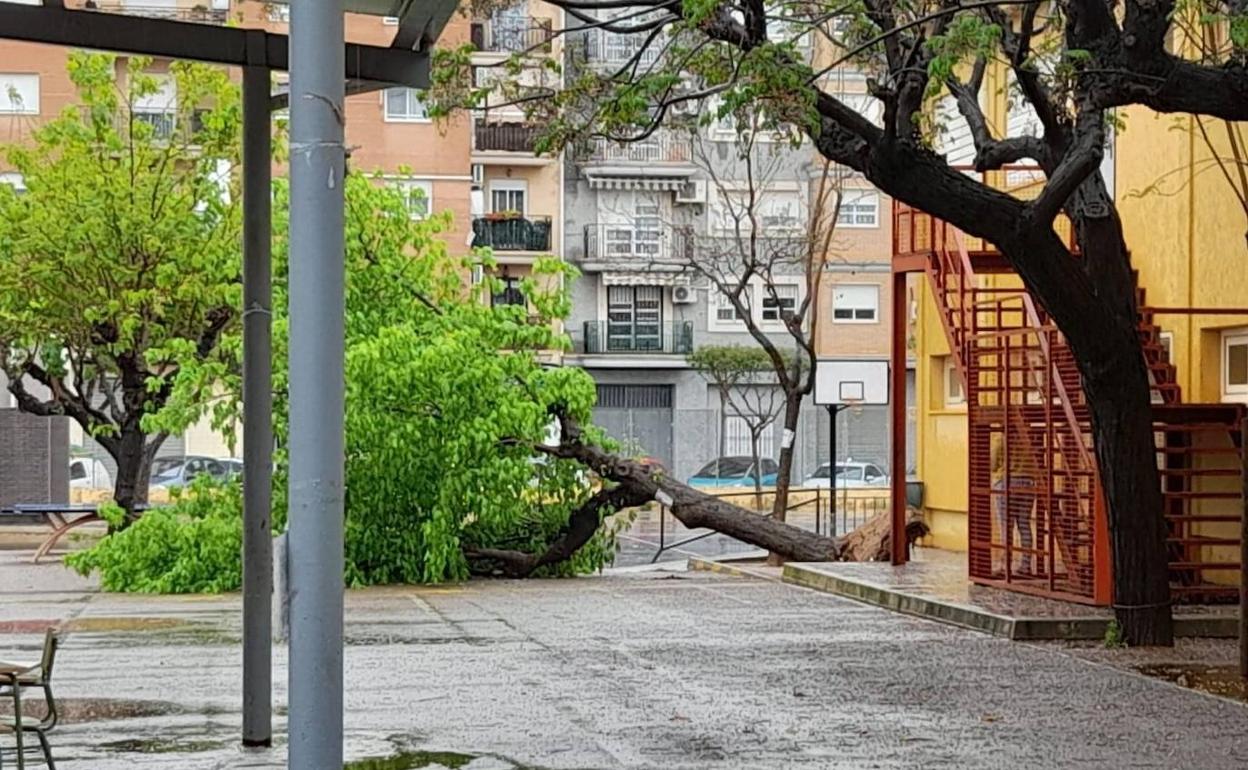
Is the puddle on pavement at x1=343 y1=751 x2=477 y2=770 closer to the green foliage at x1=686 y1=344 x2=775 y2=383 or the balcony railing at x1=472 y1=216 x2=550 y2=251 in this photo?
the green foliage at x1=686 y1=344 x2=775 y2=383

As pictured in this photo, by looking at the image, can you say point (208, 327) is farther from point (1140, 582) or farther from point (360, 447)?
point (1140, 582)

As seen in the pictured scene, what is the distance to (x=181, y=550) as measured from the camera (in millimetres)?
24312

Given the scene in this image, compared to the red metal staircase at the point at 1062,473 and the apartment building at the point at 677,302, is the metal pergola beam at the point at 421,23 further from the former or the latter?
the apartment building at the point at 677,302

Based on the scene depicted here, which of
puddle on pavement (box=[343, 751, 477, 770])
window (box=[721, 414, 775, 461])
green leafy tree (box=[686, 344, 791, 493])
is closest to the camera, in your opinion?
puddle on pavement (box=[343, 751, 477, 770])

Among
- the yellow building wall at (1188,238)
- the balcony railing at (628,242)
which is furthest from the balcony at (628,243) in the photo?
the yellow building wall at (1188,238)

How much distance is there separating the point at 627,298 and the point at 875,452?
361 inches

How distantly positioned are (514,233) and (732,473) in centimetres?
990

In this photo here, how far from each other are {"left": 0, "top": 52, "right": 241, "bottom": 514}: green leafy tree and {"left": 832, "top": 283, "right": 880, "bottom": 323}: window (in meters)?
34.7

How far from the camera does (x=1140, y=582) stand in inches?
651

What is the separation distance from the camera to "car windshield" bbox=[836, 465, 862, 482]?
57.3m

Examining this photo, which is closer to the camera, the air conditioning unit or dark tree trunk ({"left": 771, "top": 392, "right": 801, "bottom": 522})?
dark tree trunk ({"left": 771, "top": 392, "right": 801, "bottom": 522})

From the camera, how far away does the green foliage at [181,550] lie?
2412cm

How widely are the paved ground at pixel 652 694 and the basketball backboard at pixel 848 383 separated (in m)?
10.3

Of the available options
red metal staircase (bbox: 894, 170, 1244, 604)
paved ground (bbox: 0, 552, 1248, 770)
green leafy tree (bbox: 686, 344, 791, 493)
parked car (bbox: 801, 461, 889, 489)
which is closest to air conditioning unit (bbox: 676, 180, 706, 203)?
green leafy tree (bbox: 686, 344, 791, 493)
